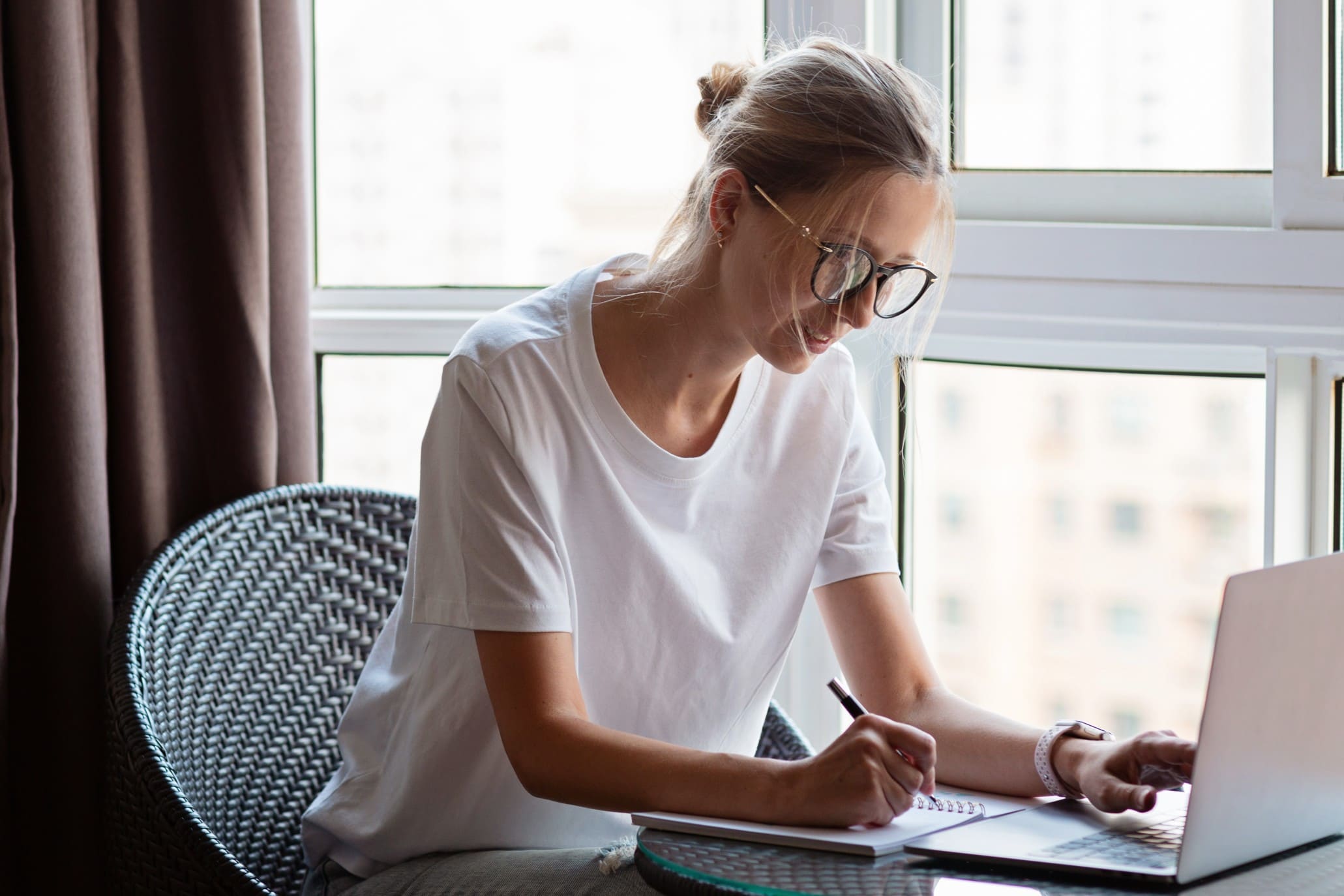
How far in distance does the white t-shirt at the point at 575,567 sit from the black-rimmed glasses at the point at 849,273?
0.69ft

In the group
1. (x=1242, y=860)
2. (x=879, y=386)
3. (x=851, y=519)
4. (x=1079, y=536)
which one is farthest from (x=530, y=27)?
(x=1242, y=860)

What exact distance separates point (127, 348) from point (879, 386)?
94 cm

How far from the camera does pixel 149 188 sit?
1.59 meters

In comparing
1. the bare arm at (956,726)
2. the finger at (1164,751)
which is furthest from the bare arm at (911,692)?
the finger at (1164,751)

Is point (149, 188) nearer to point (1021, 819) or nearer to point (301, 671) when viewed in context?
point (301, 671)

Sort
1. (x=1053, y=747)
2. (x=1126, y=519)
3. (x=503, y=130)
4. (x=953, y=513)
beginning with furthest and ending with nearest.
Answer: (x=503, y=130)
(x=953, y=513)
(x=1126, y=519)
(x=1053, y=747)

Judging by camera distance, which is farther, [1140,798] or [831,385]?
[831,385]

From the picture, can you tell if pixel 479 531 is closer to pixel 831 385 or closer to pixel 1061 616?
pixel 831 385

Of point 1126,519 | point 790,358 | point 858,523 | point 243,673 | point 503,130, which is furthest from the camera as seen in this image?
point 503,130

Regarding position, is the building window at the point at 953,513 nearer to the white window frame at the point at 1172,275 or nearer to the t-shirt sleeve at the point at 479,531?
the white window frame at the point at 1172,275

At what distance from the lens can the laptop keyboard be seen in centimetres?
90

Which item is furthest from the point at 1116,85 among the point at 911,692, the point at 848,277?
the point at 911,692

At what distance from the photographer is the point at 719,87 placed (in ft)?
4.22

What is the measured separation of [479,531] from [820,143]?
0.45m
